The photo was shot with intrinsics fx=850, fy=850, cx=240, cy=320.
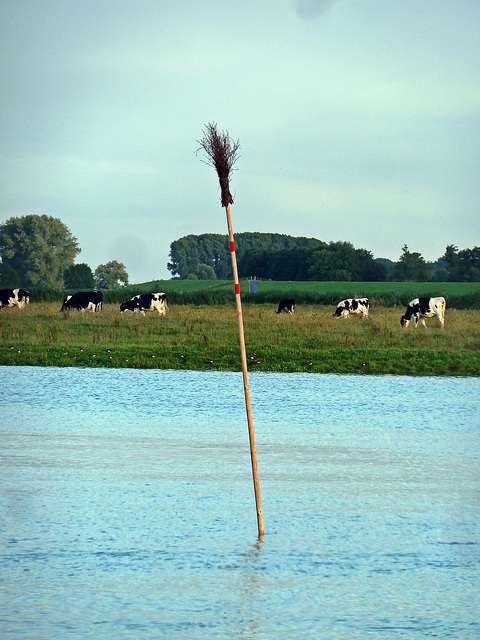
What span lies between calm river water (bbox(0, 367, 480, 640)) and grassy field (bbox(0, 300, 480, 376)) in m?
7.10

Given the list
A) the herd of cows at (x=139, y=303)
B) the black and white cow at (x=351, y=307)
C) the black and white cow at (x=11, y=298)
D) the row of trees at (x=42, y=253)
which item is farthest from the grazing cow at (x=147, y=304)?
the row of trees at (x=42, y=253)

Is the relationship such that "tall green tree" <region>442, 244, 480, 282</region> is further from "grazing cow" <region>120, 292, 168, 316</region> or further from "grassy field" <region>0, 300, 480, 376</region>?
"grassy field" <region>0, 300, 480, 376</region>

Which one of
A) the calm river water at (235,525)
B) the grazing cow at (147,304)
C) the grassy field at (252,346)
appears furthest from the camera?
the grazing cow at (147,304)

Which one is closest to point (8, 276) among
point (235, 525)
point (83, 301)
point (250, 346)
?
point (83, 301)

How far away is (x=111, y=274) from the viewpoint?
468 feet

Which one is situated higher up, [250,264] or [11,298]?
[250,264]

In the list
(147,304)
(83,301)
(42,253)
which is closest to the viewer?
(147,304)

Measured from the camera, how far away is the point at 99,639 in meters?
4.76

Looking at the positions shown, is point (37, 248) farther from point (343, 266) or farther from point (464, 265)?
point (464, 265)

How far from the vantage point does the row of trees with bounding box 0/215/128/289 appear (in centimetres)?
11912

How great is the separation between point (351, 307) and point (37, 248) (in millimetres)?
88989

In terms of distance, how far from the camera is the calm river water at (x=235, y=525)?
5.14m

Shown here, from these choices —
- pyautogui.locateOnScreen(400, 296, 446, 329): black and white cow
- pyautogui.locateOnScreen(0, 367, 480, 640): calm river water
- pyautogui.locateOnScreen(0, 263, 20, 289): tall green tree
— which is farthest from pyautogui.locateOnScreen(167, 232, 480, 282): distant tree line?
pyautogui.locateOnScreen(0, 367, 480, 640): calm river water

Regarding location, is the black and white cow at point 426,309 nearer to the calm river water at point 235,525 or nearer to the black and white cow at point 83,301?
the black and white cow at point 83,301
